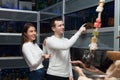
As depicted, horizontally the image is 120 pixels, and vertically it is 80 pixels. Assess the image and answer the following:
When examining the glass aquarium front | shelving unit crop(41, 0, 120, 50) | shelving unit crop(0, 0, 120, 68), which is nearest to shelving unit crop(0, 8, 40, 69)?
shelving unit crop(0, 0, 120, 68)

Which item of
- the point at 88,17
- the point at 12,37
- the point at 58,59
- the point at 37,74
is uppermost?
the point at 88,17

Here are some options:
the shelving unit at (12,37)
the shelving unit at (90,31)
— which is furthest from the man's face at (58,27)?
the shelving unit at (12,37)

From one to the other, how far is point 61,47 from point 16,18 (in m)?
1.70

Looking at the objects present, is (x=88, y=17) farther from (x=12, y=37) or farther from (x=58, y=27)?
(x=12, y=37)

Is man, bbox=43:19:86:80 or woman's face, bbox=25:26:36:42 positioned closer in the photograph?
man, bbox=43:19:86:80

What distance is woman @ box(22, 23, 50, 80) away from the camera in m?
2.04

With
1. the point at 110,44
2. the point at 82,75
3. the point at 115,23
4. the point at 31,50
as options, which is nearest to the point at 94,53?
the point at 110,44

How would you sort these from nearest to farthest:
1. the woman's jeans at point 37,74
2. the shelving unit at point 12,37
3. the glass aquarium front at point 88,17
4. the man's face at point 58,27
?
1. the glass aquarium front at point 88,17
2. the man's face at point 58,27
3. the woman's jeans at point 37,74
4. the shelving unit at point 12,37

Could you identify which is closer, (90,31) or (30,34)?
(90,31)

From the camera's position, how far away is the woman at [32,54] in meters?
2.04

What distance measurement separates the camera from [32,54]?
81.7 inches

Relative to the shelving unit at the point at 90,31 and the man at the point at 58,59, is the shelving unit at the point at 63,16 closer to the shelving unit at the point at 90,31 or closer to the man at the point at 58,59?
the shelving unit at the point at 90,31

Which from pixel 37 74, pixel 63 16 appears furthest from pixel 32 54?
pixel 63 16

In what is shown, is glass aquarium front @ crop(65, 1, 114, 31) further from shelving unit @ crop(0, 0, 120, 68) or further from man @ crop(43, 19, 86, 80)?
man @ crop(43, 19, 86, 80)
